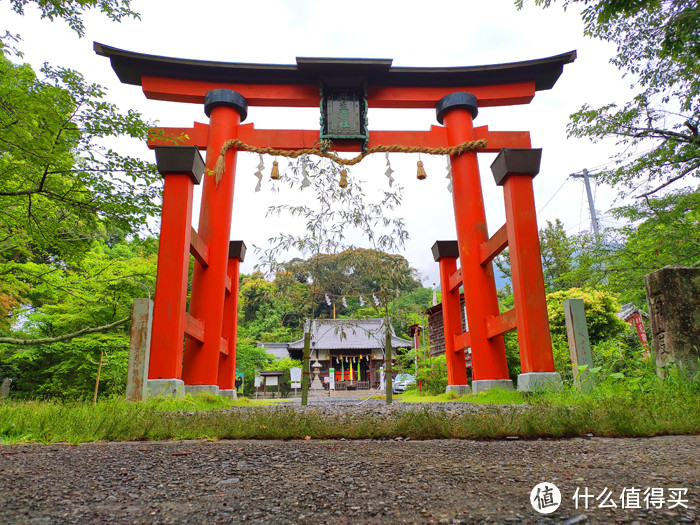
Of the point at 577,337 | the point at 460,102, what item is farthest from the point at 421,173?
the point at 577,337

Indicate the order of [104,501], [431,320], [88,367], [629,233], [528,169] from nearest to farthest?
[104,501] → [528,169] → [629,233] → [88,367] → [431,320]

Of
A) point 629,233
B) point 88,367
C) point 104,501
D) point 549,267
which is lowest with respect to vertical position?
point 104,501

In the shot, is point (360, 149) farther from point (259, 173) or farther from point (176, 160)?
point (176, 160)

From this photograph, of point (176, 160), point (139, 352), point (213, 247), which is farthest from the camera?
point (213, 247)

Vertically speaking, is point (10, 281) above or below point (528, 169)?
below

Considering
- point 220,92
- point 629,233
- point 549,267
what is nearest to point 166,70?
point 220,92

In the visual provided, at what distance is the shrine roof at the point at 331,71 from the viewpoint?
8.05m

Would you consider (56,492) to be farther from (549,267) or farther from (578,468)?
(549,267)

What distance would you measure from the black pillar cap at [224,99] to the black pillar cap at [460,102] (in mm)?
4068

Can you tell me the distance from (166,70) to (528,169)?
6957 millimetres

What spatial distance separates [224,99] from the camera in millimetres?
8250

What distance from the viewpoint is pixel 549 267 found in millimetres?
21703

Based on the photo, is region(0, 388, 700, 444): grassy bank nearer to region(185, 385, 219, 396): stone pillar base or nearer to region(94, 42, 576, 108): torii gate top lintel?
region(185, 385, 219, 396): stone pillar base

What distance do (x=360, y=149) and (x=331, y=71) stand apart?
1590 millimetres
